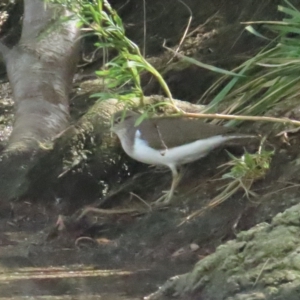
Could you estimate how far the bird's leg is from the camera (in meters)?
5.33

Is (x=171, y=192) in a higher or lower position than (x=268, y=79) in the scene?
lower

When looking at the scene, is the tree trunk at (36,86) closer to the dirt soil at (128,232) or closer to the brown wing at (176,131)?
the dirt soil at (128,232)

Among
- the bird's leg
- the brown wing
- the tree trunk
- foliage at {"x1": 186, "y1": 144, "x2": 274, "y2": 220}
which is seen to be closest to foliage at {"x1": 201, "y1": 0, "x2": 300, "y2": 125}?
the brown wing

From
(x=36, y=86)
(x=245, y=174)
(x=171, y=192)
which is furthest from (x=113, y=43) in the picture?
(x=36, y=86)

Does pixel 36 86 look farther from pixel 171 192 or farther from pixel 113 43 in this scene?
pixel 113 43

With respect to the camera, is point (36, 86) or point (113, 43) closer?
point (113, 43)

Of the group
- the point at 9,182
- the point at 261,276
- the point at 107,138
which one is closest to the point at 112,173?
the point at 107,138

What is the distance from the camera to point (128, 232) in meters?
5.14

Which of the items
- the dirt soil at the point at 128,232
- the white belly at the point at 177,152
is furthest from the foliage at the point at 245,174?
the white belly at the point at 177,152

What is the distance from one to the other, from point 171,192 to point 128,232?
41 cm

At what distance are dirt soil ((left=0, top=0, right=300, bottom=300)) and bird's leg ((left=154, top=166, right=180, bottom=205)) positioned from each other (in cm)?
7

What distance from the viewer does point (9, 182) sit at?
593 centimetres

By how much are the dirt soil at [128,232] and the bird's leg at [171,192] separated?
0.07m

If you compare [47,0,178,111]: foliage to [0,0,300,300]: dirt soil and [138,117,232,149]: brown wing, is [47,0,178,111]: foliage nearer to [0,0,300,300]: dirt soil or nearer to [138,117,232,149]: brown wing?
[0,0,300,300]: dirt soil
